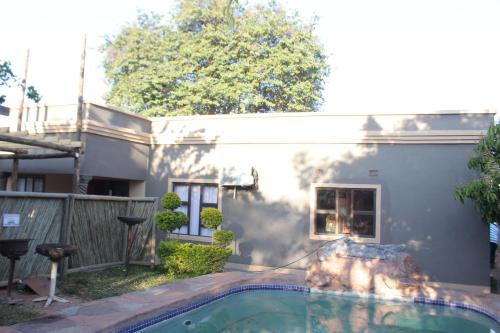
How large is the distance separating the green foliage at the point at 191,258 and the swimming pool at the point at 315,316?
1.31 metres

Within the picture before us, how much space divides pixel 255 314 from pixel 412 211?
15.6ft

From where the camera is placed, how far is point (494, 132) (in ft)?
28.5

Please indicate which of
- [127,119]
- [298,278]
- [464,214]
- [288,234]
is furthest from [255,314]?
[127,119]

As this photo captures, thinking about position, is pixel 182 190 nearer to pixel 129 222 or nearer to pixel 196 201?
pixel 196 201

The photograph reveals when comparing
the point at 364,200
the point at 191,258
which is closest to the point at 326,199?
the point at 364,200

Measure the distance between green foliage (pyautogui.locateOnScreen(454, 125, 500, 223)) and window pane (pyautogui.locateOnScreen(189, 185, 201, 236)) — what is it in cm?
659

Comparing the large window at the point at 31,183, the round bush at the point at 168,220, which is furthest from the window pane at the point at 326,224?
the large window at the point at 31,183

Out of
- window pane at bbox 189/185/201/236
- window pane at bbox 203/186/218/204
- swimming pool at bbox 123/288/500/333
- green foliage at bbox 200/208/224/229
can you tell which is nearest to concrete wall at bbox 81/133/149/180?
window pane at bbox 189/185/201/236

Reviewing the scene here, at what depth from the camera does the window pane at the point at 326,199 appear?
11.1m

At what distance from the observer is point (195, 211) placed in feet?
40.8

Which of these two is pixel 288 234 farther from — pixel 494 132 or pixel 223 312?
pixel 494 132

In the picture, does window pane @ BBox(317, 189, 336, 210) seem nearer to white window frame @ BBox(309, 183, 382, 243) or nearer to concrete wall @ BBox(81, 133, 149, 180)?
white window frame @ BBox(309, 183, 382, 243)

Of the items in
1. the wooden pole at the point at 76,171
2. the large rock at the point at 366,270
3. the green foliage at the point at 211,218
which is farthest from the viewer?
the green foliage at the point at 211,218

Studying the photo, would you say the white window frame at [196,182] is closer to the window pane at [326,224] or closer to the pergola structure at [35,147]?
the window pane at [326,224]
